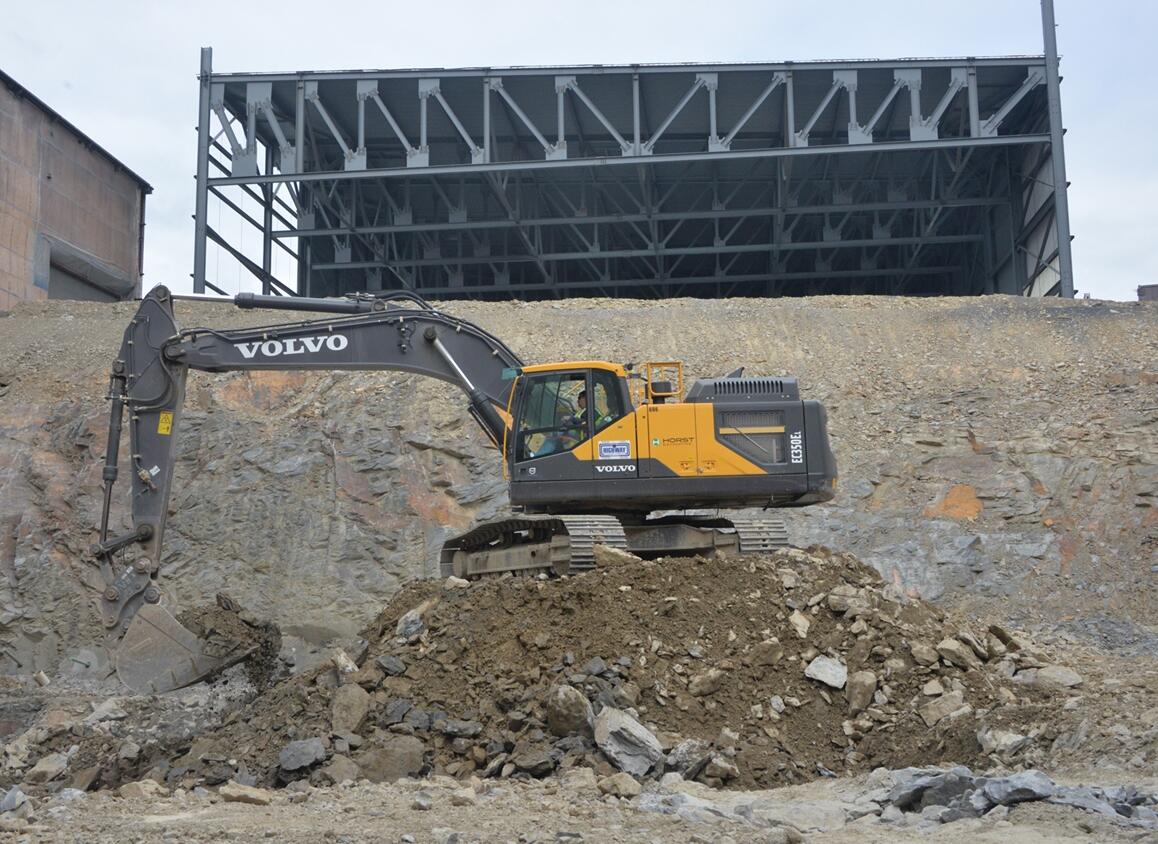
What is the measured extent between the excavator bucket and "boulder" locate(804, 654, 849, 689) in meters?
5.09

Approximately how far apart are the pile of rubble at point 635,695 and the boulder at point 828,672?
0.06 ft

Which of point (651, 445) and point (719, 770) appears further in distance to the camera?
point (651, 445)

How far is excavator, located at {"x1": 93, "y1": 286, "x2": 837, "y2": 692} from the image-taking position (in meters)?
11.1

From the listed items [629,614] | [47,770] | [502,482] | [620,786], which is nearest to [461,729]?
[620,786]

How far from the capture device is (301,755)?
8.70 m

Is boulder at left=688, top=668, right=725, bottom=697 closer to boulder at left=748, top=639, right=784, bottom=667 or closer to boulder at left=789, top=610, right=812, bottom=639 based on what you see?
boulder at left=748, top=639, right=784, bottom=667

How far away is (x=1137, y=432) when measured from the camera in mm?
17781

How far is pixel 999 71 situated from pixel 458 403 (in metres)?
13.6

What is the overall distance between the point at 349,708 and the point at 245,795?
4.75 ft

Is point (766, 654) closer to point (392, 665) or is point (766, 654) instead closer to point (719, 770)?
point (719, 770)

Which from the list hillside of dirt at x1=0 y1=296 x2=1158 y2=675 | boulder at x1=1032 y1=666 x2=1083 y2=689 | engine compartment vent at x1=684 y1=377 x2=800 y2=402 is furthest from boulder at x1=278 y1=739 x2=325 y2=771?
hillside of dirt at x1=0 y1=296 x2=1158 y2=675

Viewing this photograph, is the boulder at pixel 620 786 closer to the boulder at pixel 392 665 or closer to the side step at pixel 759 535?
the boulder at pixel 392 665

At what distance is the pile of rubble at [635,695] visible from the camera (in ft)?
28.6

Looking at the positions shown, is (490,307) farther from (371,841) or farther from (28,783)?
(371,841)
